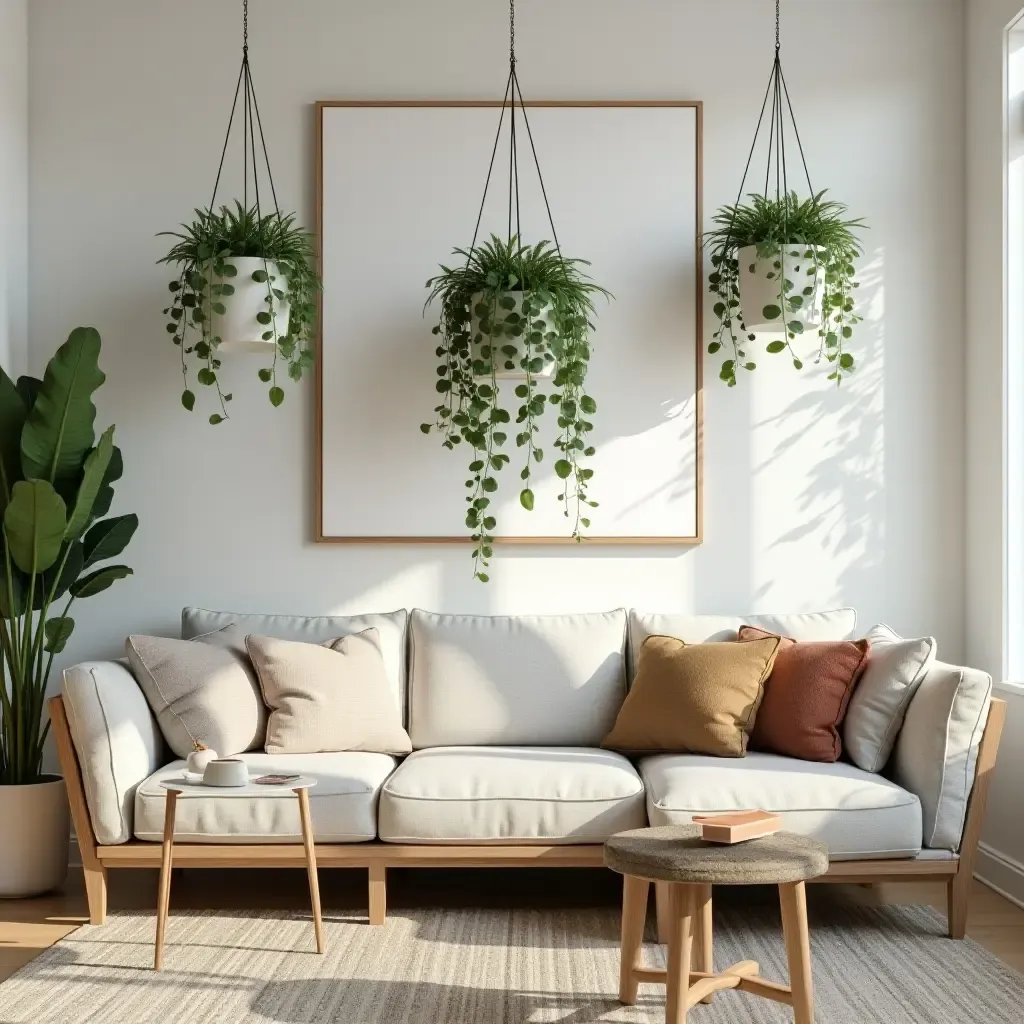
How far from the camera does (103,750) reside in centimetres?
339

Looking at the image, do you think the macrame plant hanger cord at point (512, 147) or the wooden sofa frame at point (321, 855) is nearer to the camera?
the wooden sofa frame at point (321, 855)

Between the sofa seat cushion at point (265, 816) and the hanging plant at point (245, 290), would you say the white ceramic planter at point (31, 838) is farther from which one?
the hanging plant at point (245, 290)

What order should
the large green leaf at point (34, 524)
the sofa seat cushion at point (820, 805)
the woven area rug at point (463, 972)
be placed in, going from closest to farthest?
1. the woven area rug at point (463, 972)
2. the sofa seat cushion at point (820, 805)
3. the large green leaf at point (34, 524)

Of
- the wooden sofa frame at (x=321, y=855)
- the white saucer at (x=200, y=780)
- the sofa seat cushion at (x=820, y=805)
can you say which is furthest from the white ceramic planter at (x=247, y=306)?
the sofa seat cushion at (x=820, y=805)

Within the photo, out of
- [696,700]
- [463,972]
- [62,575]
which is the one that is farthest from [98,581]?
[696,700]

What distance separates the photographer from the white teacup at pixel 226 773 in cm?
309

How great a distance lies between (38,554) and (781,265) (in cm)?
253

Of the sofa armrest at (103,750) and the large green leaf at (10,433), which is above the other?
the large green leaf at (10,433)

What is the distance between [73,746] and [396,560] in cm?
134

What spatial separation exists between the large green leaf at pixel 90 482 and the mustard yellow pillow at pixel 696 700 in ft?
5.96

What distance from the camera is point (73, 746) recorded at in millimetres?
3430

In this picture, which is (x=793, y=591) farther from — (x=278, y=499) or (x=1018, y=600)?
(x=278, y=499)

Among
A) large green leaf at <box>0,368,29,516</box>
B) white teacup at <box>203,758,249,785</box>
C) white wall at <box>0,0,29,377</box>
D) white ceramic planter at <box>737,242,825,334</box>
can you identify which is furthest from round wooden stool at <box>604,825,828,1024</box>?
white wall at <box>0,0,29,377</box>

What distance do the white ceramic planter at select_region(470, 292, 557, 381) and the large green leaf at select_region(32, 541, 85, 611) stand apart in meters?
1.46
